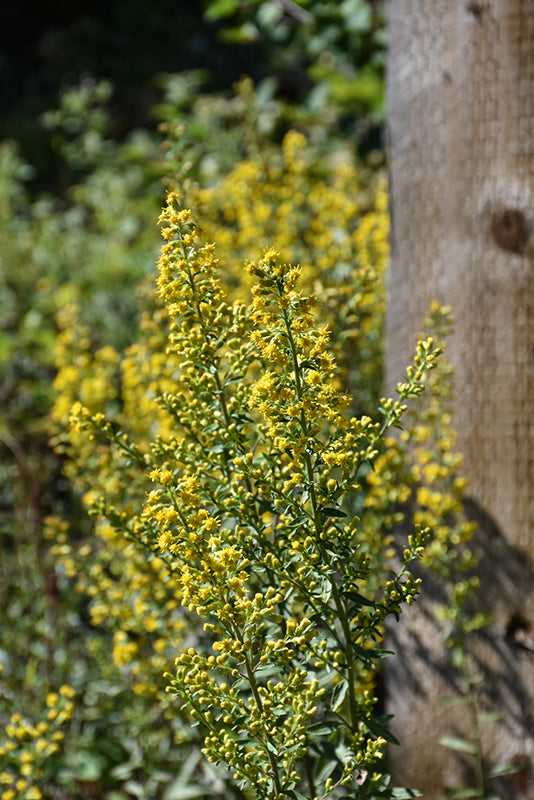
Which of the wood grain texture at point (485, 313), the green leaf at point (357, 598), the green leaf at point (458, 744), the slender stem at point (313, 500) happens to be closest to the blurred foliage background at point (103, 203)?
the wood grain texture at point (485, 313)

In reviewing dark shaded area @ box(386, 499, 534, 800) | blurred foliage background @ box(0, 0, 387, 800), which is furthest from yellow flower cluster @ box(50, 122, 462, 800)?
blurred foliage background @ box(0, 0, 387, 800)

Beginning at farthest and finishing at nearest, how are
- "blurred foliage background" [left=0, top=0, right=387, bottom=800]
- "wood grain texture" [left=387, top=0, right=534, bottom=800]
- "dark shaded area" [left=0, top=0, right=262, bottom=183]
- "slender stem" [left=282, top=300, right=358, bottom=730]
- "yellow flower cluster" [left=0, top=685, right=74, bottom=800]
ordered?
"dark shaded area" [left=0, top=0, right=262, bottom=183] → "blurred foliage background" [left=0, top=0, right=387, bottom=800] → "wood grain texture" [left=387, top=0, right=534, bottom=800] → "yellow flower cluster" [left=0, top=685, right=74, bottom=800] → "slender stem" [left=282, top=300, right=358, bottom=730]

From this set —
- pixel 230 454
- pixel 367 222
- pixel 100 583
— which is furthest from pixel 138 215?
pixel 230 454

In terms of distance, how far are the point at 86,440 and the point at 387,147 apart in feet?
3.85

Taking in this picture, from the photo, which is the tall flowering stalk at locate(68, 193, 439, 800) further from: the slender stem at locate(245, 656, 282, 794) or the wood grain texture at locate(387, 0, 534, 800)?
the wood grain texture at locate(387, 0, 534, 800)

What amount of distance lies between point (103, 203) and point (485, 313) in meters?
3.62

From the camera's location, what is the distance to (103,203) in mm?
5254

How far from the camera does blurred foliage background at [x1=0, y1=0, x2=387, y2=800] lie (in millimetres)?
2352

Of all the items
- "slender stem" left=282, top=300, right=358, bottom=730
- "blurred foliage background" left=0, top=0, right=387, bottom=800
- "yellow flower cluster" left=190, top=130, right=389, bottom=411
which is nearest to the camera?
"slender stem" left=282, top=300, right=358, bottom=730

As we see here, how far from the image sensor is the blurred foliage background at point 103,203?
7.72 ft

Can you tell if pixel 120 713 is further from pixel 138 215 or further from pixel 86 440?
pixel 138 215

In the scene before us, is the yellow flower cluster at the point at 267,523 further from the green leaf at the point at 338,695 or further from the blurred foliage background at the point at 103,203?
the blurred foliage background at the point at 103,203

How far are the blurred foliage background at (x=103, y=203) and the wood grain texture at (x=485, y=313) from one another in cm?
37

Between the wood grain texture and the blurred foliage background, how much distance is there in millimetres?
369
